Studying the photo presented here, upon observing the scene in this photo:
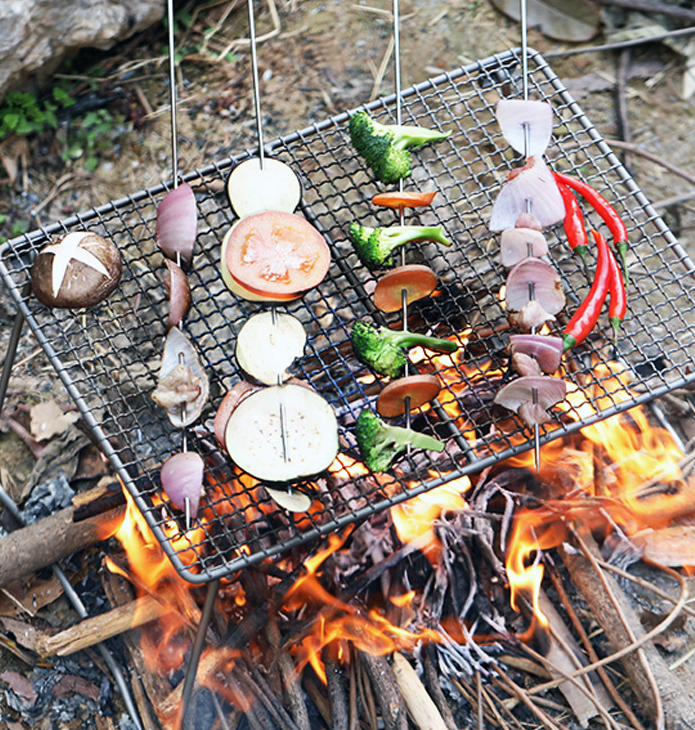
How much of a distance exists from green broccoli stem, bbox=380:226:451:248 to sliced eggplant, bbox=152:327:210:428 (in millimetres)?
813

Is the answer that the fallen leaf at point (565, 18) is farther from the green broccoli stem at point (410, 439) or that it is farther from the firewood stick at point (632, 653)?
the green broccoli stem at point (410, 439)

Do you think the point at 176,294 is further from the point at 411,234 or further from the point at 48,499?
the point at 48,499

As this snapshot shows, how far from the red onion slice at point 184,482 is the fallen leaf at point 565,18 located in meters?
3.99

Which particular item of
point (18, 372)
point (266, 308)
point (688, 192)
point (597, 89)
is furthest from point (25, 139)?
point (688, 192)

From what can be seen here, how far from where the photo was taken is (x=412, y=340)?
2.63 m

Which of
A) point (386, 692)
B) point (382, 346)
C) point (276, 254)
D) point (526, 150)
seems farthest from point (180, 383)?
point (526, 150)

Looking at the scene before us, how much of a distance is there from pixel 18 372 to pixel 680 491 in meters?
3.27

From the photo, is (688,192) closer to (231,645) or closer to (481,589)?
(481,589)

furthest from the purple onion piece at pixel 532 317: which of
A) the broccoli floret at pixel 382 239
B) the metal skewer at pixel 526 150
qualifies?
the broccoli floret at pixel 382 239

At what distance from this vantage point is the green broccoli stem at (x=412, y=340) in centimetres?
260

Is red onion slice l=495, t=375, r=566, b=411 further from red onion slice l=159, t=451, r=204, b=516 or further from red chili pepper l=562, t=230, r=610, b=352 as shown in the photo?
red onion slice l=159, t=451, r=204, b=516

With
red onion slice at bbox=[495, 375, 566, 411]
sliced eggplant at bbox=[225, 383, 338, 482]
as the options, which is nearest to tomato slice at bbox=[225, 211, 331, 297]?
sliced eggplant at bbox=[225, 383, 338, 482]

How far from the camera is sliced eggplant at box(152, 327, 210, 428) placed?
2.51 meters

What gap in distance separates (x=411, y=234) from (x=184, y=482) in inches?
46.9
